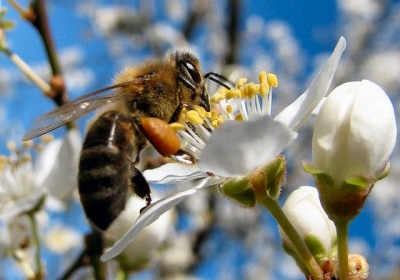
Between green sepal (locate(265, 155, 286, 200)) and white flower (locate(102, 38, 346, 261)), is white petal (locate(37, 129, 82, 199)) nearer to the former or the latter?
white flower (locate(102, 38, 346, 261))

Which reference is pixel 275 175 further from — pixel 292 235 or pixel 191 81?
pixel 191 81

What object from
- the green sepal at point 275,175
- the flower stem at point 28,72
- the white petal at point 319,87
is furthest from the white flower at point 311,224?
the flower stem at point 28,72

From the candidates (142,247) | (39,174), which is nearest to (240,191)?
(142,247)

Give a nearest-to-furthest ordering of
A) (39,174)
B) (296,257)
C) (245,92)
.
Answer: (296,257)
(245,92)
(39,174)

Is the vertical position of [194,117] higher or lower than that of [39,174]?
higher

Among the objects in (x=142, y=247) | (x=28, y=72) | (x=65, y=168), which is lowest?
(x=142, y=247)

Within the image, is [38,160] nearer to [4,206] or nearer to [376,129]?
[4,206]
